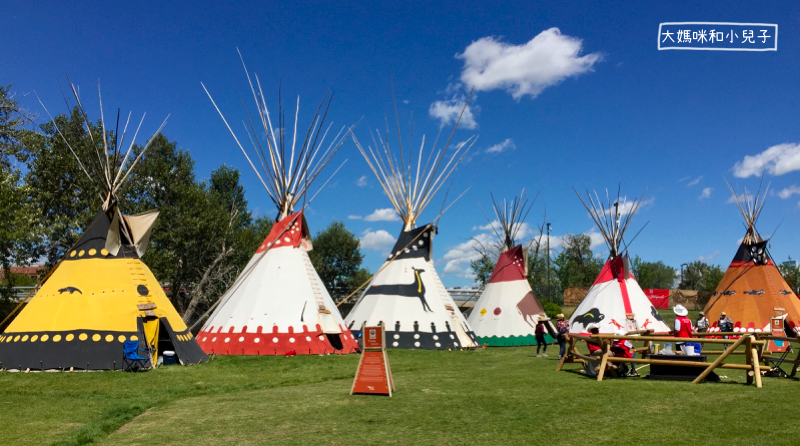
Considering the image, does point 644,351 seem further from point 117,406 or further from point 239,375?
point 117,406

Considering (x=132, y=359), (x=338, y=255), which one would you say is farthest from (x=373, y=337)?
(x=338, y=255)

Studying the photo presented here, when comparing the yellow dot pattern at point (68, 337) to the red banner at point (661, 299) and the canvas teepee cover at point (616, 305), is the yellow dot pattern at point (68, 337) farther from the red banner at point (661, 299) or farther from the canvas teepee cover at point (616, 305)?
the red banner at point (661, 299)

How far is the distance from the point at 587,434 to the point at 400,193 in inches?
532

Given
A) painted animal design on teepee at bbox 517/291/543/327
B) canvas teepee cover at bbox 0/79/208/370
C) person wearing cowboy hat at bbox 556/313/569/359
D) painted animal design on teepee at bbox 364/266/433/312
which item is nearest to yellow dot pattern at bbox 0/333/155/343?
canvas teepee cover at bbox 0/79/208/370

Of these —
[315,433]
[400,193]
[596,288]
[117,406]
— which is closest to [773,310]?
[596,288]

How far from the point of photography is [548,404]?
23.7 feet

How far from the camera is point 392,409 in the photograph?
7078 millimetres

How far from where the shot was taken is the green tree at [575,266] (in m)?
45.9

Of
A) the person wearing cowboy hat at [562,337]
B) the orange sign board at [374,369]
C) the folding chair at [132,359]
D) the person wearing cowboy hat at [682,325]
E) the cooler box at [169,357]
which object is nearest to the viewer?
the orange sign board at [374,369]

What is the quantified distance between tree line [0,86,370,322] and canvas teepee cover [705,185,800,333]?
67.8 ft

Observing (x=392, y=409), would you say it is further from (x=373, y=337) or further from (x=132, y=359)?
(x=132, y=359)

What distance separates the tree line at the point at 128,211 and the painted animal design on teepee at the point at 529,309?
12.5m

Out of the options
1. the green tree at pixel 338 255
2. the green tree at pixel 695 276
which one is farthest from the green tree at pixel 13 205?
the green tree at pixel 695 276

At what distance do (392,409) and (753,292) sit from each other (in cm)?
1966
